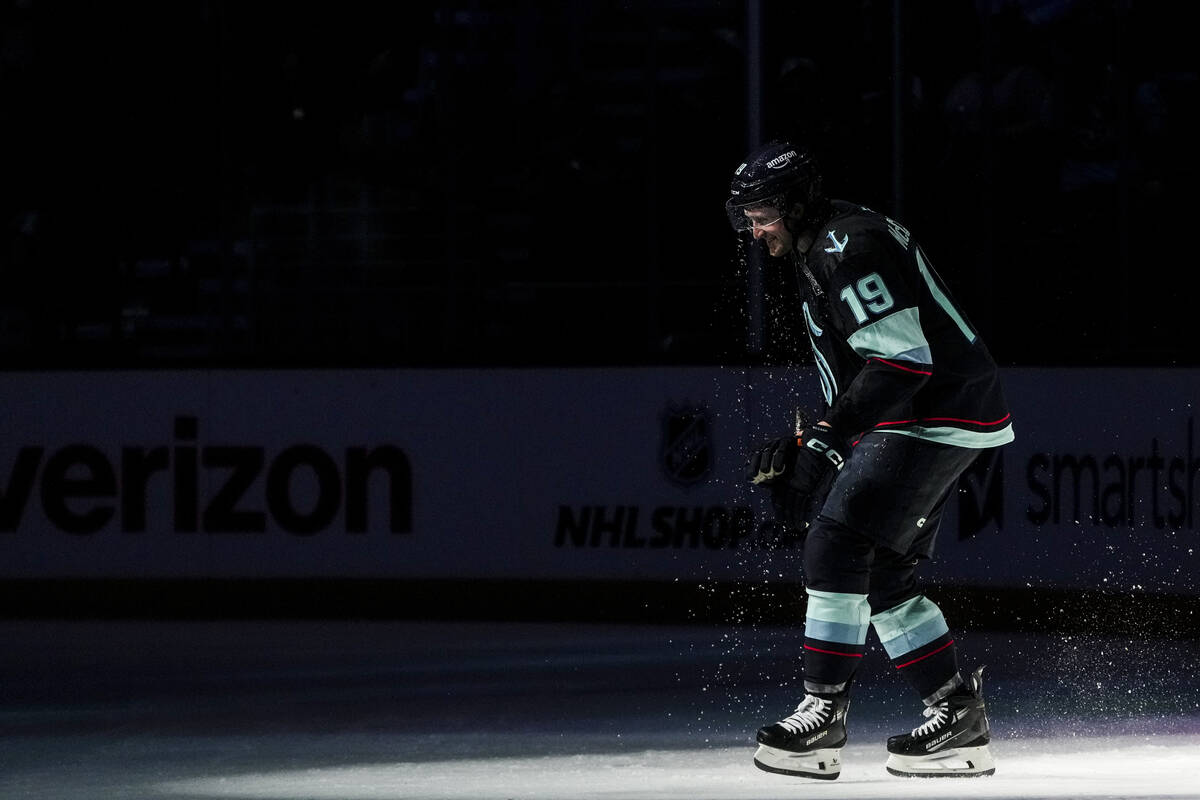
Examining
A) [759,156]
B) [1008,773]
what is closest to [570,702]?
[1008,773]

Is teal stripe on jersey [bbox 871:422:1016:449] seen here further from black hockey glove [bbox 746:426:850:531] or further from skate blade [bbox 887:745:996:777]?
skate blade [bbox 887:745:996:777]

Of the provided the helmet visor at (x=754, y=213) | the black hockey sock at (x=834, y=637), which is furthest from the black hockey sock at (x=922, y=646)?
the helmet visor at (x=754, y=213)

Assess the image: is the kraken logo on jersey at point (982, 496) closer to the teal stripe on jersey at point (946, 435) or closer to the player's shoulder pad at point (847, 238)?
the teal stripe on jersey at point (946, 435)

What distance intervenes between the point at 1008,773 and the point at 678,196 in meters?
5.57

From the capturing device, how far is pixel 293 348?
32.9ft

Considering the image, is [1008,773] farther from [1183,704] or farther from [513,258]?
[513,258]

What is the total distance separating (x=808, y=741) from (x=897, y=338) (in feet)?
3.38

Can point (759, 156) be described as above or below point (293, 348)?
above

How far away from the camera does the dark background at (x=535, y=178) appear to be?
977cm

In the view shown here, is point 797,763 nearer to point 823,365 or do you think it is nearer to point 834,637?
point 834,637

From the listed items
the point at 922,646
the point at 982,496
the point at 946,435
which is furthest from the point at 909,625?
the point at 982,496

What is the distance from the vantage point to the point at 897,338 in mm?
4926

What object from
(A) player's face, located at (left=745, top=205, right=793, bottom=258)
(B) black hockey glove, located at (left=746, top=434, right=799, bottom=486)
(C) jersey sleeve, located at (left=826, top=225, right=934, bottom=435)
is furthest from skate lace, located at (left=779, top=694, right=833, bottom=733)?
(A) player's face, located at (left=745, top=205, right=793, bottom=258)

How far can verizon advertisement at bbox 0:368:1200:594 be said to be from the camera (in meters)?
9.38
